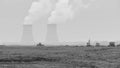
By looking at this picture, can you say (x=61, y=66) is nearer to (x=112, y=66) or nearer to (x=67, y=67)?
(x=67, y=67)

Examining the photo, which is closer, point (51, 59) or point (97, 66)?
→ point (97, 66)

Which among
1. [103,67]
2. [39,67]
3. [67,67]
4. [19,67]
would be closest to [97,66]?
[103,67]

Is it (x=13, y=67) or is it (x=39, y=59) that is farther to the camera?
(x=39, y=59)

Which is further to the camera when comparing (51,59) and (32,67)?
(51,59)

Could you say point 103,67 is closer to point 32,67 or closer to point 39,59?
point 32,67

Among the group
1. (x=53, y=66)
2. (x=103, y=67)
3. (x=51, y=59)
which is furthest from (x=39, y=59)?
(x=103, y=67)

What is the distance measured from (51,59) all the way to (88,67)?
13.0 m

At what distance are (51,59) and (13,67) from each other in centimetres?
1383

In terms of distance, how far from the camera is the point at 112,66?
Answer: 4603cm

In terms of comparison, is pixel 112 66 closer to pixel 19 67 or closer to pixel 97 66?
pixel 97 66

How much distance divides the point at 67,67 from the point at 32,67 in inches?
218

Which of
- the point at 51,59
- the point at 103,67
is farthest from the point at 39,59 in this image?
the point at 103,67

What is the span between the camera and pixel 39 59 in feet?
188

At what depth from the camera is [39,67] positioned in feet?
145
